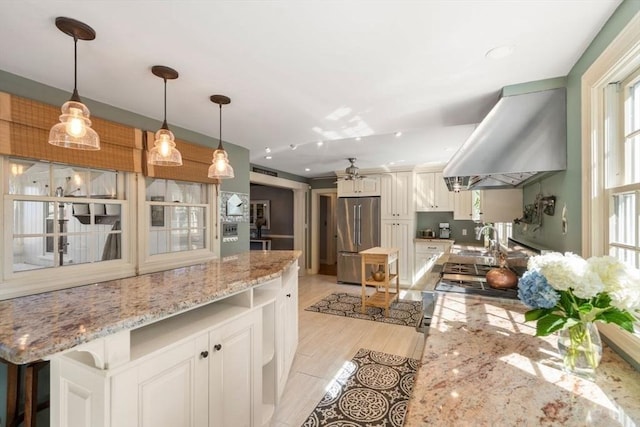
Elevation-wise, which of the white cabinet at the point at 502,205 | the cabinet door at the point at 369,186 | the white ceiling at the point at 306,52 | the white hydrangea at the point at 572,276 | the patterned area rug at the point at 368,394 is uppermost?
the white ceiling at the point at 306,52

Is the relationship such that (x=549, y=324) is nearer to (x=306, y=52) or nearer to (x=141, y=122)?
(x=306, y=52)

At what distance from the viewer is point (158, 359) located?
4.08 feet

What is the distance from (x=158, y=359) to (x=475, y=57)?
2.23m

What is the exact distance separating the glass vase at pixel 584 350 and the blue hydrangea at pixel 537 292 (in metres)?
0.14

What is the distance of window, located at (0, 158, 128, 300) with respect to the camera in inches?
73.5

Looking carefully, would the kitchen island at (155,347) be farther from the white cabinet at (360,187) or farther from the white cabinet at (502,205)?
the white cabinet at (360,187)

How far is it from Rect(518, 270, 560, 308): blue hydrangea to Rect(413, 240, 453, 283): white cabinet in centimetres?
449

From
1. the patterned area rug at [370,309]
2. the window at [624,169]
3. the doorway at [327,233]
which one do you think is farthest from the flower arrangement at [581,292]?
the doorway at [327,233]

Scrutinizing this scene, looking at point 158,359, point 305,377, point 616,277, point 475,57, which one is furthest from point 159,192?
point 616,277

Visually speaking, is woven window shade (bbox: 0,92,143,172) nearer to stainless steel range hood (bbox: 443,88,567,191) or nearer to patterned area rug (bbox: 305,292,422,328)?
stainless steel range hood (bbox: 443,88,567,191)

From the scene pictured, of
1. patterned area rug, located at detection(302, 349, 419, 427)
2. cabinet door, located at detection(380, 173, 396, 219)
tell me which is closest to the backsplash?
cabinet door, located at detection(380, 173, 396, 219)

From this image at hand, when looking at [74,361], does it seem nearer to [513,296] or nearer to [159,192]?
[159,192]

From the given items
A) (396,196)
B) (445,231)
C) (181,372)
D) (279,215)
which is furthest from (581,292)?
(279,215)

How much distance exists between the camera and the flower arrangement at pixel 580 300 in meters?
0.93
